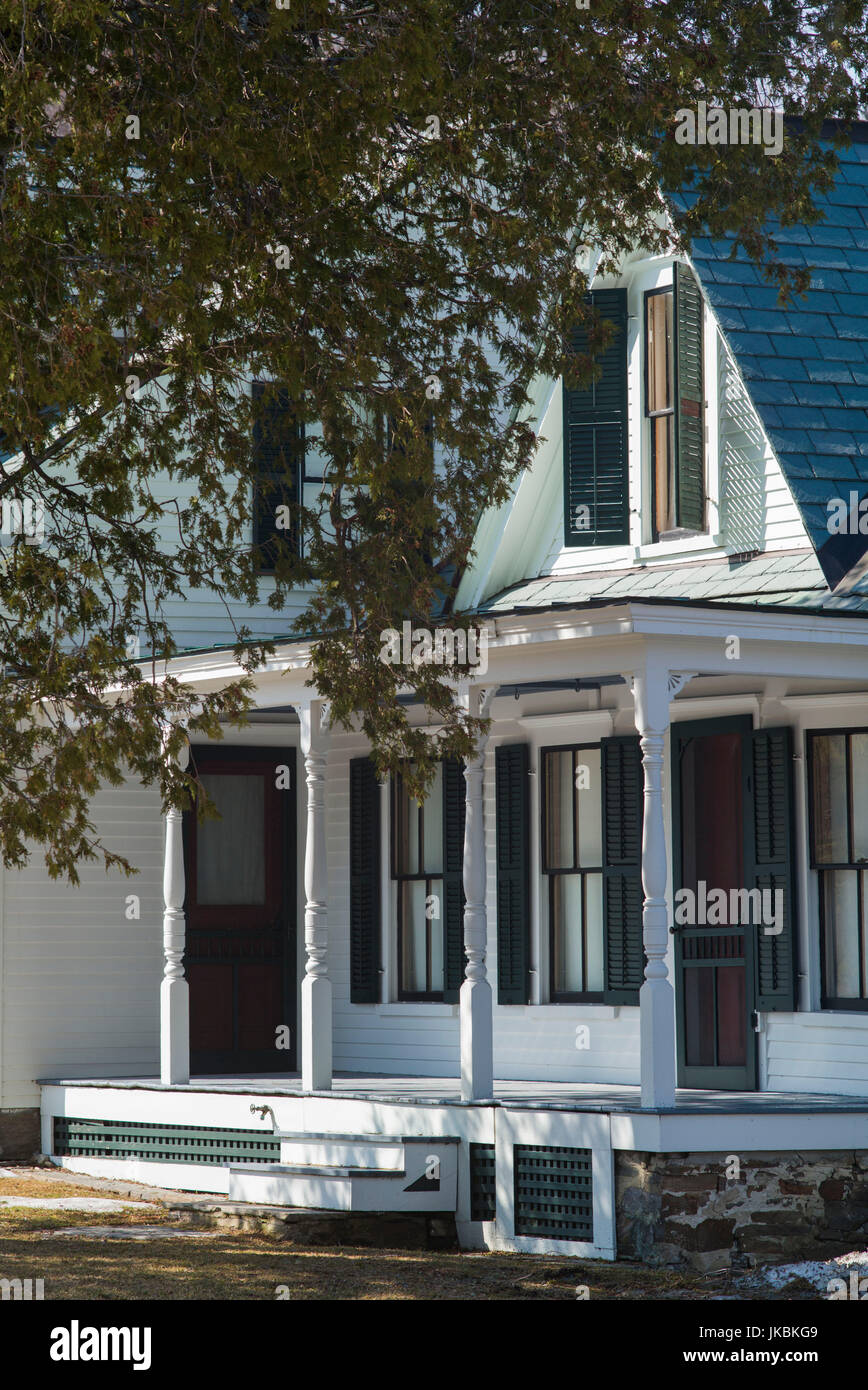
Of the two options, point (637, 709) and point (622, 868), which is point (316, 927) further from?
point (637, 709)

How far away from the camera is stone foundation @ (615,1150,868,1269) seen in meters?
11.3

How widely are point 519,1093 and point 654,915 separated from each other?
250 centimetres

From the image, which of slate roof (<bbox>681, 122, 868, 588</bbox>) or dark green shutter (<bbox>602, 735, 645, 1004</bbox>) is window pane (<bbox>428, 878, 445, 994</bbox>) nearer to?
dark green shutter (<bbox>602, 735, 645, 1004</bbox>)

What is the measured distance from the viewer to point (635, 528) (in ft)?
49.1

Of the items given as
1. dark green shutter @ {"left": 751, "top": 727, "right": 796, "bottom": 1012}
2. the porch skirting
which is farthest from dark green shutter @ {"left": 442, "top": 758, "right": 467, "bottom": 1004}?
dark green shutter @ {"left": 751, "top": 727, "right": 796, "bottom": 1012}

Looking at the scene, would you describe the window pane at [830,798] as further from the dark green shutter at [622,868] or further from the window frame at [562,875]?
the window frame at [562,875]

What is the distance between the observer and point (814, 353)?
47.2 ft

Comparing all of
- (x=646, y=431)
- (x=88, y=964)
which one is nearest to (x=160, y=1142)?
(x=88, y=964)

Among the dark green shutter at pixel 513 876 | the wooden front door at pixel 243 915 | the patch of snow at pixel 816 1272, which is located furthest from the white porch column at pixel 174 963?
the patch of snow at pixel 816 1272

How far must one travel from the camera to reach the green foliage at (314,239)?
28.6 feet

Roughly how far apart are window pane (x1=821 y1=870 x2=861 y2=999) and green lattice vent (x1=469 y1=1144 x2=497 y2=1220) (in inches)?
99.5

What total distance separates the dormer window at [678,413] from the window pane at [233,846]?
4.64m
